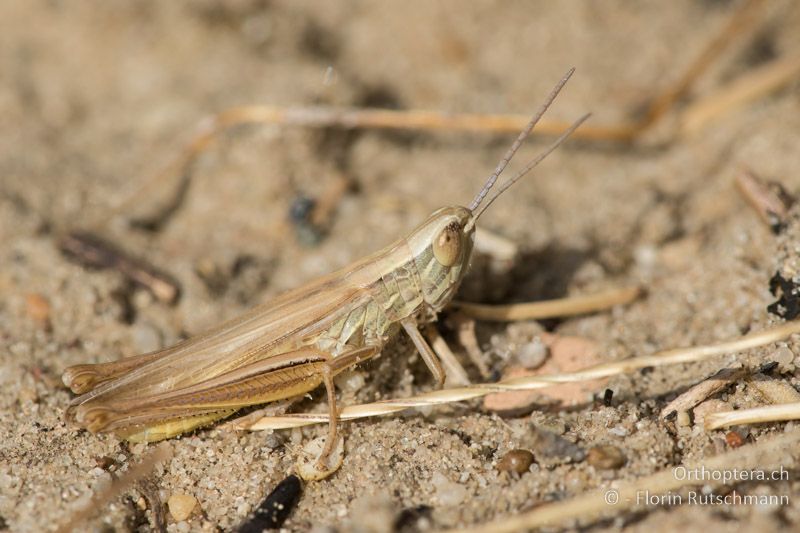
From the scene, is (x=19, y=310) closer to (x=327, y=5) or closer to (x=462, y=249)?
(x=462, y=249)

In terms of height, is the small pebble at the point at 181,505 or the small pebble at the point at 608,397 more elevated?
the small pebble at the point at 181,505

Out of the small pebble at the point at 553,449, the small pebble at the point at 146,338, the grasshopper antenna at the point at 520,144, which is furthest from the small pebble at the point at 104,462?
the grasshopper antenna at the point at 520,144

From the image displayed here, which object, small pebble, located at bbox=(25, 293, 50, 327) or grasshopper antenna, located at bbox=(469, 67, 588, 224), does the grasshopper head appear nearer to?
grasshopper antenna, located at bbox=(469, 67, 588, 224)

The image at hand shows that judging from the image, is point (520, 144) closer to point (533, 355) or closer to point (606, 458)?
point (533, 355)

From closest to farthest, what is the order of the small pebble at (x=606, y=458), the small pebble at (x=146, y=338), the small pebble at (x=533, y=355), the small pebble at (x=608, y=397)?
1. the small pebble at (x=606, y=458)
2. the small pebble at (x=608, y=397)
3. the small pebble at (x=533, y=355)
4. the small pebble at (x=146, y=338)

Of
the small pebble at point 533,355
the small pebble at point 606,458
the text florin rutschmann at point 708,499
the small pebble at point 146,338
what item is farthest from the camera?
the small pebble at point 146,338

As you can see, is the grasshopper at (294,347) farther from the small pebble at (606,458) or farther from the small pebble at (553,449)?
the small pebble at (606,458)
